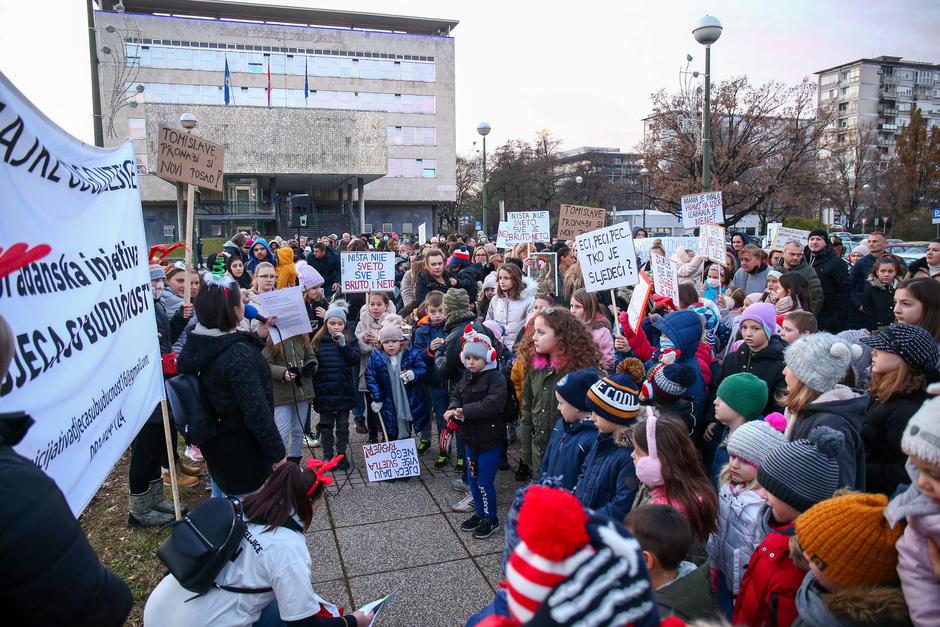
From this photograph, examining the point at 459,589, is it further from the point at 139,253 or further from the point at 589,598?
the point at 589,598

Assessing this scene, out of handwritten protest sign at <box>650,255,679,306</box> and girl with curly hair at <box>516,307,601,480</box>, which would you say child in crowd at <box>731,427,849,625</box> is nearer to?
girl with curly hair at <box>516,307,601,480</box>

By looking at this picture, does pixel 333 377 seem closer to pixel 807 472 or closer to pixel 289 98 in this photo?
pixel 807 472

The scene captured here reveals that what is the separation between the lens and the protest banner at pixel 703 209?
10969mm

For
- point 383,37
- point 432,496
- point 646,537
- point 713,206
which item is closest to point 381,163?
point 383,37

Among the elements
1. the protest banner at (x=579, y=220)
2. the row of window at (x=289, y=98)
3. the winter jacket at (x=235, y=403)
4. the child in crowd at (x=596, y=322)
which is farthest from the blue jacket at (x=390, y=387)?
the row of window at (x=289, y=98)

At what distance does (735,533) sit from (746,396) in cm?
98

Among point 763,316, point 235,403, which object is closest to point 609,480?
point 763,316

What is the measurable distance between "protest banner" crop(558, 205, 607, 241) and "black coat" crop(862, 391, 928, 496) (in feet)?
24.5

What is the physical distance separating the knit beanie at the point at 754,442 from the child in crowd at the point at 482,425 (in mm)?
2164

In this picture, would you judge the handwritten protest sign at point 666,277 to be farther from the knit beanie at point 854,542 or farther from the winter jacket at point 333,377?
the knit beanie at point 854,542

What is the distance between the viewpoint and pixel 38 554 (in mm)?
1696

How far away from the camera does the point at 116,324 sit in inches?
130

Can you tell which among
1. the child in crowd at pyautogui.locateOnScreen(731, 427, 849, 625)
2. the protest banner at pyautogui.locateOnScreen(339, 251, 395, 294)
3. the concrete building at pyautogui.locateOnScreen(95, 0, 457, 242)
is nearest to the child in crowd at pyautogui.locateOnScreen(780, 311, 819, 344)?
the child in crowd at pyautogui.locateOnScreen(731, 427, 849, 625)

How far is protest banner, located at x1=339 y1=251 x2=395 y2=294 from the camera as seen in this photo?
8.06 metres
